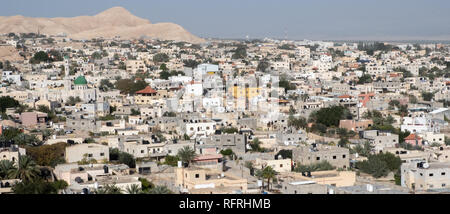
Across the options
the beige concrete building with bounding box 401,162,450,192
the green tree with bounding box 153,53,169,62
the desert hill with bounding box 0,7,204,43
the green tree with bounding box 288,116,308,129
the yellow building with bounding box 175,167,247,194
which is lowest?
the green tree with bounding box 288,116,308,129

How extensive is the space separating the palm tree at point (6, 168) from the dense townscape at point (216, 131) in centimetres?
3

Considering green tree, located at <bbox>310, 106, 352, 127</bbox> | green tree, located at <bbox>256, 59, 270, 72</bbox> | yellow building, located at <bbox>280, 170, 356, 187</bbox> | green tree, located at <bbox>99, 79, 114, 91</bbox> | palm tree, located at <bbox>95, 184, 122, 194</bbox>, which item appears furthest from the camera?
green tree, located at <bbox>256, 59, 270, 72</bbox>

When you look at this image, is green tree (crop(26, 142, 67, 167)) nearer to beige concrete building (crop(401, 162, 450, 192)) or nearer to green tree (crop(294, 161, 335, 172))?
green tree (crop(294, 161, 335, 172))

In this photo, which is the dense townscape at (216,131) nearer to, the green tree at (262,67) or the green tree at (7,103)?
the green tree at (7,103)

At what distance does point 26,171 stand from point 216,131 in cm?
769

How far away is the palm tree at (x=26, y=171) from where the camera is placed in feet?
A: 47.2

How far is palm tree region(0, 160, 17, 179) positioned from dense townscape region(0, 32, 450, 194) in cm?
3

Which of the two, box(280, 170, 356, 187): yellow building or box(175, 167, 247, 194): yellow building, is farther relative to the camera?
box(280, 170, 356, 187): yellow building

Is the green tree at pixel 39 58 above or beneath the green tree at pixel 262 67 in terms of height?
above

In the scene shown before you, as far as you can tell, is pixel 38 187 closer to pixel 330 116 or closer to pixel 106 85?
pixel 330 116

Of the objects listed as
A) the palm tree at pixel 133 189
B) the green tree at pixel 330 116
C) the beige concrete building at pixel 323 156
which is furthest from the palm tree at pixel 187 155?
the green tree at pixel 330 116

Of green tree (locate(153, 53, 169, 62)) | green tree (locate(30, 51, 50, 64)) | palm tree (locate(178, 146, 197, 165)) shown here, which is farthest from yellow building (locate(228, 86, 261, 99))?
green tree (locate(153, 53, 169, 62))

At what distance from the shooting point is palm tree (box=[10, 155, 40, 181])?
14.4 meters
